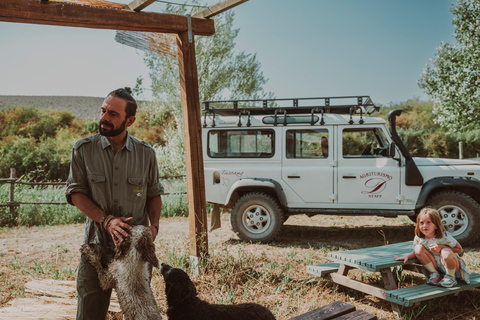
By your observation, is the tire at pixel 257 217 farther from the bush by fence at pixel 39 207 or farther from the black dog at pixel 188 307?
the black dog at pixel 188 307

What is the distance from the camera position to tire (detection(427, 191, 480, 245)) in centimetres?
612

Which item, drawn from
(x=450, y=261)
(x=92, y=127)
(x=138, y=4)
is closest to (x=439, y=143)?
(x=450, y=261)

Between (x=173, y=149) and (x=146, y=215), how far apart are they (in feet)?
38.4

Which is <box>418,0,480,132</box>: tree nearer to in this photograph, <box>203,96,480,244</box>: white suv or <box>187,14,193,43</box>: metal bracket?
<box>203,96,480,244</box>: white suv

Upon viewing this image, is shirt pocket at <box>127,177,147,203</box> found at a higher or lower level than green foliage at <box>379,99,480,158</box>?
higher

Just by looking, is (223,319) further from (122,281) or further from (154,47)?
(154,47)

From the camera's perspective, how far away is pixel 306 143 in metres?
7.00

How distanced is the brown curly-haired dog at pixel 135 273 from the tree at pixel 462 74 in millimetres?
15355

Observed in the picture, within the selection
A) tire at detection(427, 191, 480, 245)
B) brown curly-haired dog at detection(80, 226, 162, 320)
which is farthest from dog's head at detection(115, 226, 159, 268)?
tire at detection(427, 191, 480, 245)

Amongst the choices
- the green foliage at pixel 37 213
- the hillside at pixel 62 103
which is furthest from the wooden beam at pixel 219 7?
the hillside at pixel 62 103

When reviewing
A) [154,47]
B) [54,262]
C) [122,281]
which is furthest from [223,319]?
[54,262]

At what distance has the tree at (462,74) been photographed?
13945mm

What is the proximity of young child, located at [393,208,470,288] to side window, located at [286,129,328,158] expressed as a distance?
3.18m

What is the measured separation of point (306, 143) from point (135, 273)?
5570 millimetres
